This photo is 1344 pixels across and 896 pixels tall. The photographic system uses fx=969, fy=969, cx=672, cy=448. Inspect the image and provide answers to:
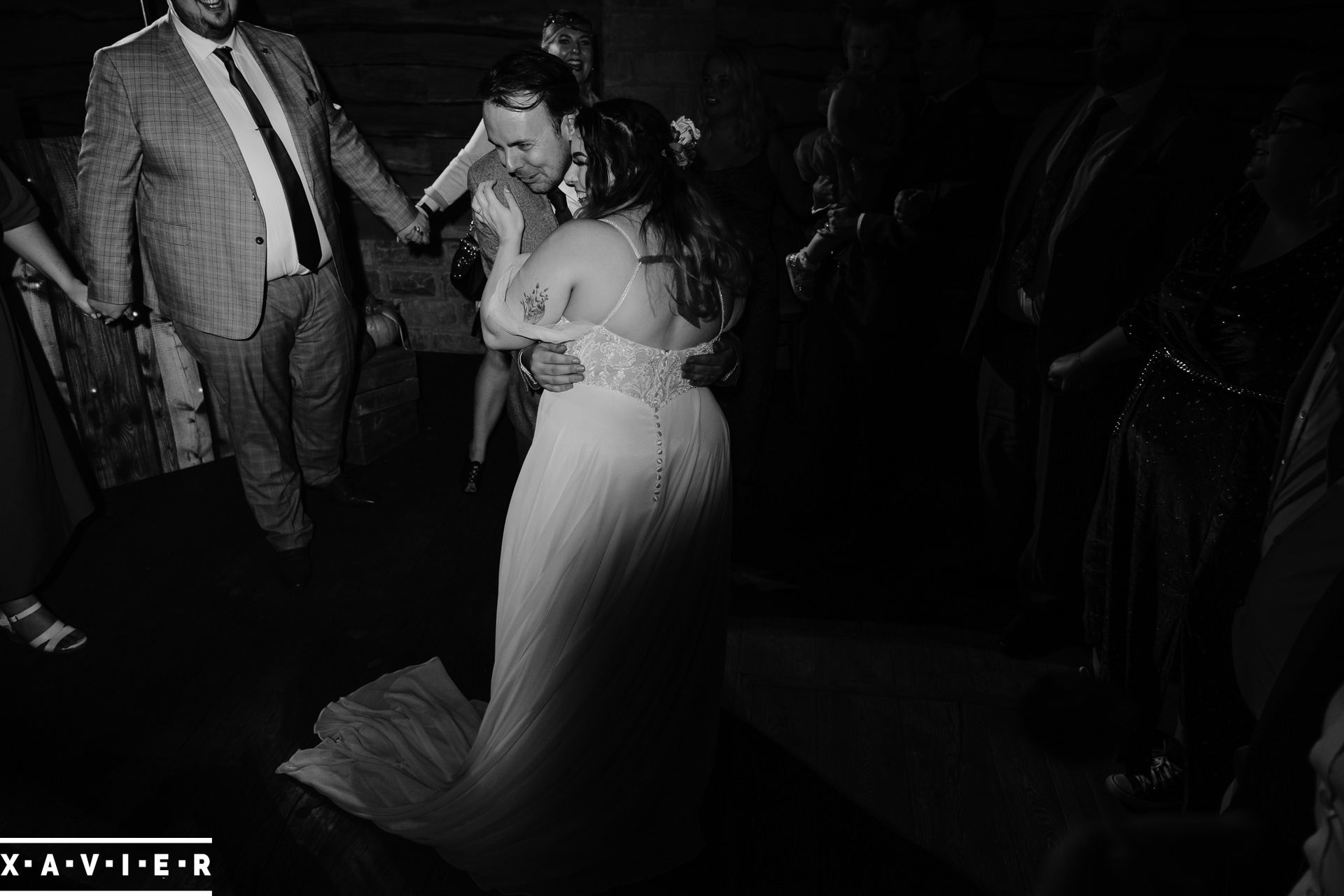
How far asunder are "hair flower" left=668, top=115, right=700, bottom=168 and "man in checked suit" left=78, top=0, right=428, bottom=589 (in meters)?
1.58

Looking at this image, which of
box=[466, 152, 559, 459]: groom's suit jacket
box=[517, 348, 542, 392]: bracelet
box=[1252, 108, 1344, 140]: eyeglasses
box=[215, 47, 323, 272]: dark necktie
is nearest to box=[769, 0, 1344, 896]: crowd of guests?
box=[1252, 108, 1344, 140]: eyeglasses

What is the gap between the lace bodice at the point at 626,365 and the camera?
2072 mm

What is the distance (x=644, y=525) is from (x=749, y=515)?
1864 millimetres

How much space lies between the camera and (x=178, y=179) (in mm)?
3090

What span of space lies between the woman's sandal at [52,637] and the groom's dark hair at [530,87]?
2152mm

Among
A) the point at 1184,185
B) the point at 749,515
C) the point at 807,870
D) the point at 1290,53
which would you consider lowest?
the point at 807,870

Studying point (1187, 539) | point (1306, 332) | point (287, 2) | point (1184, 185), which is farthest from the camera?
point (287, 2)

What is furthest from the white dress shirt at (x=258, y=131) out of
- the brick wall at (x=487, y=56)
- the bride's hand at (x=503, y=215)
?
the brick wall at (x=487, y=56)

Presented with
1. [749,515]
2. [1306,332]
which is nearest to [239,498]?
[749,515]

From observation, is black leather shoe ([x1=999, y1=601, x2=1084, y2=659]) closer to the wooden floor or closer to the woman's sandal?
the wooden floor

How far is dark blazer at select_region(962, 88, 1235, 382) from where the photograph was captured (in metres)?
2.51

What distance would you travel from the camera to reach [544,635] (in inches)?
84.0

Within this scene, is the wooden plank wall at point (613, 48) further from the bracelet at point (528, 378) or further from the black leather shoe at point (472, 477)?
the bracelet at point (528, 378)

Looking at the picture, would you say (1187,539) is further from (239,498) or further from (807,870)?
(239,498)
